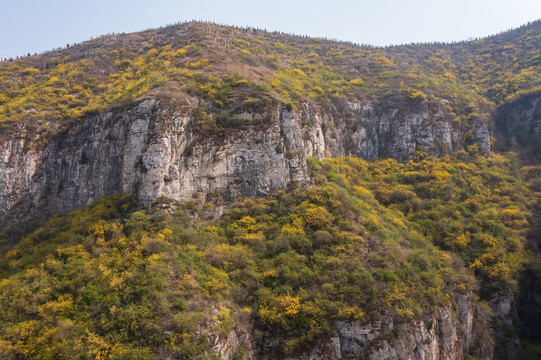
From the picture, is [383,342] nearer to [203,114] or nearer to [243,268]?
[243,268]

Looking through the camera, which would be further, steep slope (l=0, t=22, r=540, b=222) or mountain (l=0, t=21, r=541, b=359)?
steep slope (l=0, t=22, r=540, b=222)

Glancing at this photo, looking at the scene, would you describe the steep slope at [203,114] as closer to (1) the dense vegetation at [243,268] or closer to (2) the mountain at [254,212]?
(2) the mountain at [254,212]

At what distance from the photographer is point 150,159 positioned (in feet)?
90.2

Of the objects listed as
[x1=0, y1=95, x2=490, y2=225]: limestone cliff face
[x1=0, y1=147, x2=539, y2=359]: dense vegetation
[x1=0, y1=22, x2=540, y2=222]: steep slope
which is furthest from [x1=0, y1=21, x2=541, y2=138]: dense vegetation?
A: [x1=0, y1=147, x2=539, y2=359]: dense vegetation

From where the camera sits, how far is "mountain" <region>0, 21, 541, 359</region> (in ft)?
63.5

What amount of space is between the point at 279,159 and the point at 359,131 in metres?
22.0

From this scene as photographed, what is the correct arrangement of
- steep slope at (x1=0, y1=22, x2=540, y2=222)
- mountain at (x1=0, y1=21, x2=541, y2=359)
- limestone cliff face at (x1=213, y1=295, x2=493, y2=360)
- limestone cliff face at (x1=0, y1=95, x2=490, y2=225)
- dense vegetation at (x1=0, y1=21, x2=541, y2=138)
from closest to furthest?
mountain at (x1=0, y1=21, x2=541, y2=359)
limestone cliff face at (x1=213, y1=295, x2=493, y2=360)
limestone cliff face at (x1=0, y1=95, x2=490, y2=225)
steep slope at (x1=0, y1=22, x2=540, y2=222)
dense vegetation at (x1=0, y1=21, x2=541, y2=138)

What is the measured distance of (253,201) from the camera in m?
29.7

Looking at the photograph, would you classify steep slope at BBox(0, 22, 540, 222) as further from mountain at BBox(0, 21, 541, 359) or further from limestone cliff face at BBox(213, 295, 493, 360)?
limestone cliff face at BBox(213, 295, 493, 360)

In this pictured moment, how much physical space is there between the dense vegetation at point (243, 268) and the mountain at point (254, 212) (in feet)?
0.46

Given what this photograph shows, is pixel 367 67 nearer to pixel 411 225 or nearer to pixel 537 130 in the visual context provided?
pixel 537 130

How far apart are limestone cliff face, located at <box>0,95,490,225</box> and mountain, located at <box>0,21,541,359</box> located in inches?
8.0

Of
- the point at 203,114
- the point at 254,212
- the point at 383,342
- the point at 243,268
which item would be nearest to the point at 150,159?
the point at 203,114

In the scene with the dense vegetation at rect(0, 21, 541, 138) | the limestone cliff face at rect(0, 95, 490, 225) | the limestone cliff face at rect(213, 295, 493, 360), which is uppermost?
the dense vegetation at rect(0, 21, 541, 138)
